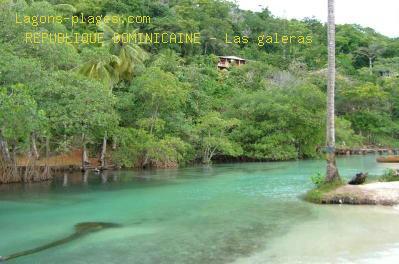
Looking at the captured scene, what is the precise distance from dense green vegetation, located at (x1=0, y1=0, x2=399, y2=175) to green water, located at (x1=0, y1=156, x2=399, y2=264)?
3569mm

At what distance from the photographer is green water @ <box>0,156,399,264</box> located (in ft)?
32.1

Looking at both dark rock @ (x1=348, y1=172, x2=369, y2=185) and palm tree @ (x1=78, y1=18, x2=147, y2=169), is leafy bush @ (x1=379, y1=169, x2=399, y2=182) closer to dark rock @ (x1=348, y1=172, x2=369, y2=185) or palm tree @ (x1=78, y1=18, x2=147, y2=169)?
dark rock @ (x1=348, y1=172, x2=369, y2=185)

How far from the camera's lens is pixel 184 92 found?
32.7 meters

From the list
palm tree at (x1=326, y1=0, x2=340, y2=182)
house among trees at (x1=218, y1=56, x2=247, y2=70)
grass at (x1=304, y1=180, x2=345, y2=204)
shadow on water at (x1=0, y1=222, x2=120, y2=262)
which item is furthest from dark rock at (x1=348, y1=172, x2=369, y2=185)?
house among trees at (x1=218, y1=56, x2=247, y2=70)

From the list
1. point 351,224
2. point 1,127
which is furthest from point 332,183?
point 1,127

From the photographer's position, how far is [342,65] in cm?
6028

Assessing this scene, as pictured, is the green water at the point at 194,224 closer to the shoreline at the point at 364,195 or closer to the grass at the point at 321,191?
the grass at the point at 321,191

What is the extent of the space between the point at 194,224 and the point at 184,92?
20.4m

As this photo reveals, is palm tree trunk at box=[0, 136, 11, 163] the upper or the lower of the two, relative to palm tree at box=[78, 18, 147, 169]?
lower

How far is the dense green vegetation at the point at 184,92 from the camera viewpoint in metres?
22.5

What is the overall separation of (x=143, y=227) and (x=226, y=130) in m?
24.8

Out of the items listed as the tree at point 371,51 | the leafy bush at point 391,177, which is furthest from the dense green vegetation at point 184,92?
the leafy bush at point 391,177

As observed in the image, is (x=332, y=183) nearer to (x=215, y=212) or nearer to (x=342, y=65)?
(x=215, y=212)

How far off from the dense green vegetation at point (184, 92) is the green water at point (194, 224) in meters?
3.57
